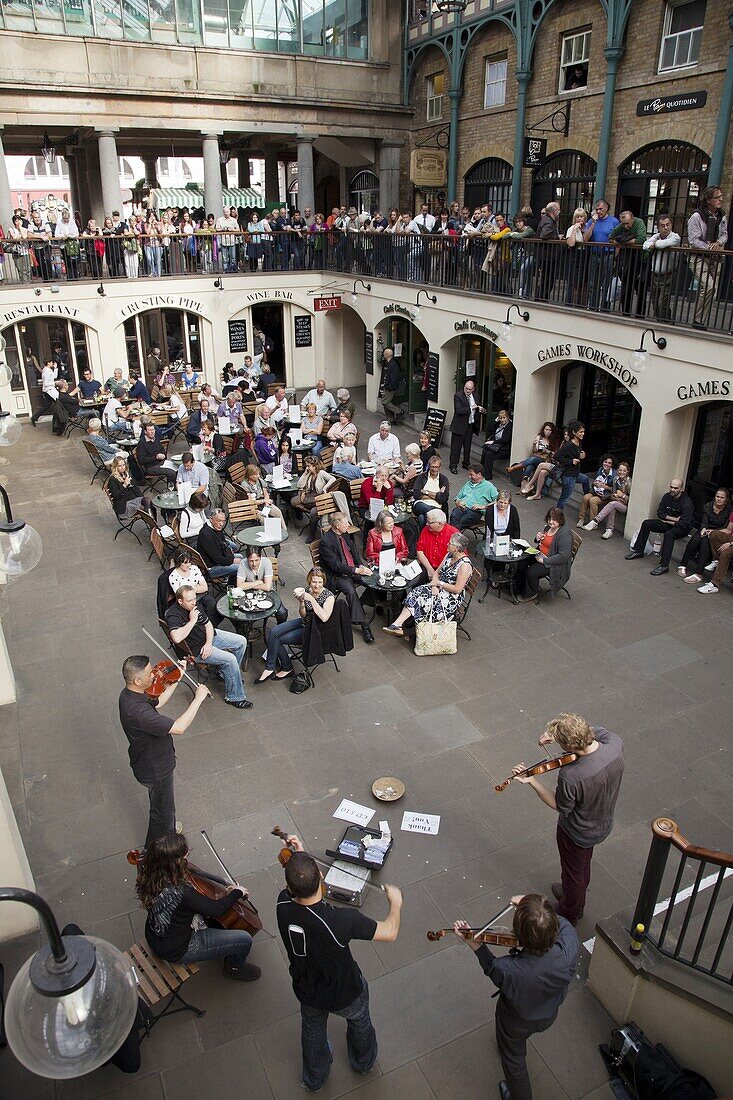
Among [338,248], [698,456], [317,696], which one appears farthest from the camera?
[338,248]

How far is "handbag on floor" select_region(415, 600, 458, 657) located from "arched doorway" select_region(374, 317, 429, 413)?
35.7 ft

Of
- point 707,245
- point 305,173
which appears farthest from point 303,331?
point 707,245

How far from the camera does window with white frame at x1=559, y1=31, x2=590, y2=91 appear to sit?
51.8ft

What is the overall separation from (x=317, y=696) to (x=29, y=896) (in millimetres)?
6101

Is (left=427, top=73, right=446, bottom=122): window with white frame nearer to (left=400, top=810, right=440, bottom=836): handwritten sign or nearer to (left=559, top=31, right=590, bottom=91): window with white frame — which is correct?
(left=559, top=31, right=590, bottom=91): window with white frame

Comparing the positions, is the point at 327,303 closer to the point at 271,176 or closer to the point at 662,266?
the point at 271,176

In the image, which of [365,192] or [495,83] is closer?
[495,83]

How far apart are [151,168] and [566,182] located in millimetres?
17347

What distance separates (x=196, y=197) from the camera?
106 feet

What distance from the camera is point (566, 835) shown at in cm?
520

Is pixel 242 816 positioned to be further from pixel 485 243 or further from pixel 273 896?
pixel 485 243

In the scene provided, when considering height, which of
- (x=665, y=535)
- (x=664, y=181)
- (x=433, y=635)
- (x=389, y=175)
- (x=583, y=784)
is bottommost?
(x=433, y=635)

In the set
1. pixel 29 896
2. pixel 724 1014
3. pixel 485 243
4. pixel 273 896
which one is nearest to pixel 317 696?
pixel 273 896

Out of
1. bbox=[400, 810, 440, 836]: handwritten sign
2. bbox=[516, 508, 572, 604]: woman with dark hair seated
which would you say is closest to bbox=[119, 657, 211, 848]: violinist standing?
bbox=[400, 810, 440, 836]: handwritten sign
